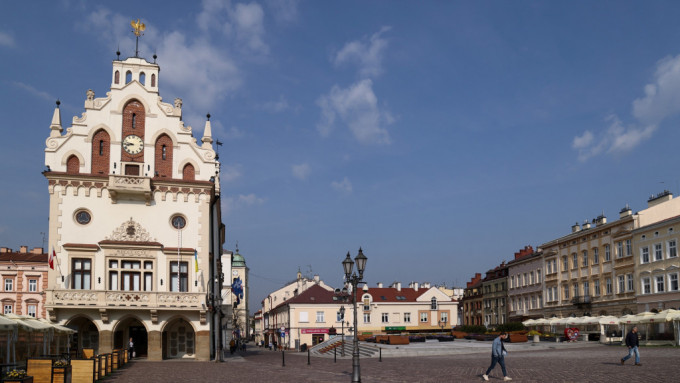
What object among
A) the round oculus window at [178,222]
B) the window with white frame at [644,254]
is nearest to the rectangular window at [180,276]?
the round oculus window at [178,222]

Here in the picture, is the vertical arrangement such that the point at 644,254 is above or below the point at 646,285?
above

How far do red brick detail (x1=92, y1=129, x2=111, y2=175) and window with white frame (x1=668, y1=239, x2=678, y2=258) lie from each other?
4580 centimetres

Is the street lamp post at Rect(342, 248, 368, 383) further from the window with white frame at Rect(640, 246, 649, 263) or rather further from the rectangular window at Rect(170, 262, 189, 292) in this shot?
the window with white frame at Rect(640, 246, 649, 263)

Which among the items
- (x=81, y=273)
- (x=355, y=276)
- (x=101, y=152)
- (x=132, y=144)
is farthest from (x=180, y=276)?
(x=355, y=276)

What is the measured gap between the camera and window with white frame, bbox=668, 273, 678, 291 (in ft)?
180

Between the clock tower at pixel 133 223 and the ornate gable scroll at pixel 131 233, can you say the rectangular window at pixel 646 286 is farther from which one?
the ornate gable scroll at pixel 131 233

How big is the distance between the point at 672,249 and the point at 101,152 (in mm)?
46536

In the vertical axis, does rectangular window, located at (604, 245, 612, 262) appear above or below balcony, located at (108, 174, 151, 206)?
below

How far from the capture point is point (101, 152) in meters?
44.9

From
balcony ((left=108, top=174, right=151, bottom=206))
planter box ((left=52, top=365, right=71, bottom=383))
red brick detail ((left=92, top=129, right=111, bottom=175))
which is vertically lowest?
planter box ((left=52, top=365, right=71, bottom=383))

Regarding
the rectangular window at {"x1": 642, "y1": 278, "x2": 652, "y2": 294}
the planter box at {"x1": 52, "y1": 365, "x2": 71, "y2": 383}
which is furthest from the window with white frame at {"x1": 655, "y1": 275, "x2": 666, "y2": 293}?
the planter box at {"x1": 52, "y1": 365, "x2": 71, "y2": 383}

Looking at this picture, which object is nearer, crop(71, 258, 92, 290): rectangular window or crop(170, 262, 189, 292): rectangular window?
crop(71, 258, 92, 290): rectangular window

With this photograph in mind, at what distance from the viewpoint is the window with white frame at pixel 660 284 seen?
185 ft

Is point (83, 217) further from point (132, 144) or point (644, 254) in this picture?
point (644, 254)
